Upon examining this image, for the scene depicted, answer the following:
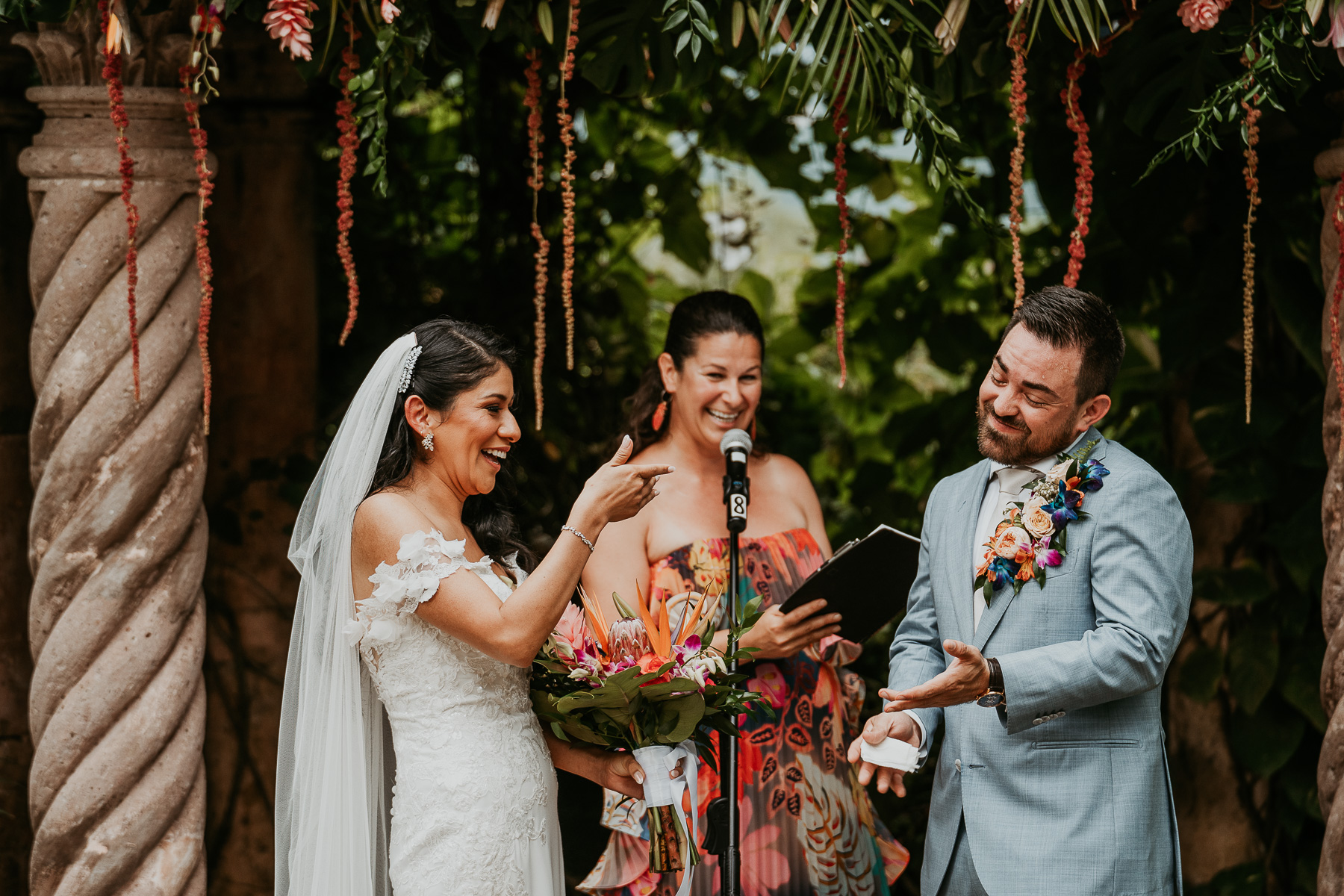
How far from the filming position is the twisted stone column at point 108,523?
261cm

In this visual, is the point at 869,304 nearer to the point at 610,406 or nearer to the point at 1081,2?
the point at 610,406

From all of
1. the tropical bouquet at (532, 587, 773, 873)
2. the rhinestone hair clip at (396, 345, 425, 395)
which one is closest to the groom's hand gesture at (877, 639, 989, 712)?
the tropical bouquet at (532, 587, 773, 873)

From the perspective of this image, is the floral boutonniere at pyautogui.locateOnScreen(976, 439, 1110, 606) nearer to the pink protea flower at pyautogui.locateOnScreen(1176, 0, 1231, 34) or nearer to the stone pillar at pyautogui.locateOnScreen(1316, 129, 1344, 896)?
the stone pillar at pyautogui.locateOnScreen(1316, 129, 1344, 896)

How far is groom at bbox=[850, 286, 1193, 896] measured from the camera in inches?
84.3

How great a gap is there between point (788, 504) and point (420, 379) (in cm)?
118

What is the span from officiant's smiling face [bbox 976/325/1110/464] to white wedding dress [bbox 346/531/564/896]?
1.12 metres

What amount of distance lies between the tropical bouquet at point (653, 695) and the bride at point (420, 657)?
10cm

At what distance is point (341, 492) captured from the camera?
7.96ft

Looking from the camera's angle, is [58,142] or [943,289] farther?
[943,289]

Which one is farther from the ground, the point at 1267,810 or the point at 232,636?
the point at 232,636

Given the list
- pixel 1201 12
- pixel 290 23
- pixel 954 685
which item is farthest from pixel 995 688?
pixel 290 23

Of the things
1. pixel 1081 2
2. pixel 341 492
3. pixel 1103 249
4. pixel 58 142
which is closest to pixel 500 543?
pixel 341 492

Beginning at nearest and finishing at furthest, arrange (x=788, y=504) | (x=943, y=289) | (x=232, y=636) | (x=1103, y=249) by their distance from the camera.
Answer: (x=788, y=504) < (x=232, y=636) < (x=1103, y=249) < (x=943, y=289)

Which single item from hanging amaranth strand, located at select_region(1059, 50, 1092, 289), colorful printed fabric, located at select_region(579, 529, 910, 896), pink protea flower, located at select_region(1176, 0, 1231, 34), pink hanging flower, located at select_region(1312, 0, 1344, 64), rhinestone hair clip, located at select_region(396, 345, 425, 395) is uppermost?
pink protea flower, located at select_region(1176, 0, 1231, 34)
